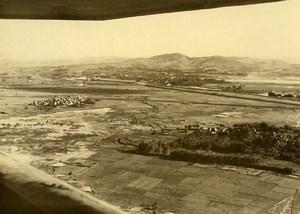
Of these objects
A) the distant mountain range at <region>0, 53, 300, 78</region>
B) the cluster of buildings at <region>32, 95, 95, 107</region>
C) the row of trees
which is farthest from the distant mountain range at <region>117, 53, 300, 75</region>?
the cluster of buildings at <region>32, 95, 95, 107</region>

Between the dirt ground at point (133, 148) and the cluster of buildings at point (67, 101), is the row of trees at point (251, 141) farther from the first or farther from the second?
the cluster of buildings at point (67, 101)

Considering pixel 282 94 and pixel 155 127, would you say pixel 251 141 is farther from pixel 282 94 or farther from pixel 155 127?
pixel 155 127

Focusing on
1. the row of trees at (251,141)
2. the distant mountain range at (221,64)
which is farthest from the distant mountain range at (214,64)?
the row of trees at (251,141)

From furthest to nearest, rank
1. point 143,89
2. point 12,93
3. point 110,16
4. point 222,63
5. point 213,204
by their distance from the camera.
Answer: point 12,93 → point 143,89 → point 222,63 → point 213,204 → point 110,16

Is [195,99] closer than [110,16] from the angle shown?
No

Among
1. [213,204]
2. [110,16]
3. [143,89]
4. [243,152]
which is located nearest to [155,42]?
[143,89]

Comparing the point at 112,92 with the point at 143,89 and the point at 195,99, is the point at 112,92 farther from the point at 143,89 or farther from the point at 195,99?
the point at 195,99

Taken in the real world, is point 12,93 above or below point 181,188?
above
